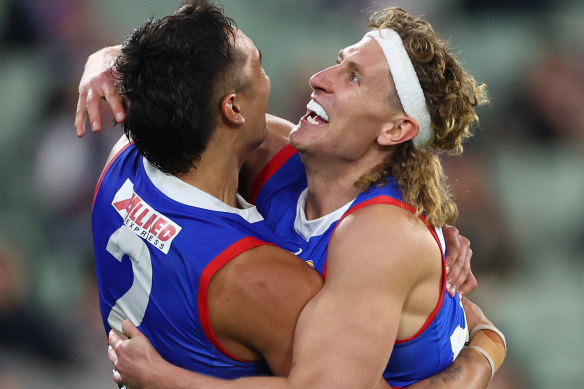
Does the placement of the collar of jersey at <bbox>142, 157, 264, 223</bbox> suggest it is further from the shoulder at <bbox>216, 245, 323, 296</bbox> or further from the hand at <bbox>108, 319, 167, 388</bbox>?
the hand at <bbox>108, 319, 167, 388</bbox>

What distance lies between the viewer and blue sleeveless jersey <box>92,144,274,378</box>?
2812mm

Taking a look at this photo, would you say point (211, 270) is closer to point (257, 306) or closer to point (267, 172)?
point (257, 306)

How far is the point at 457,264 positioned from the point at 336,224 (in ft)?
2.12

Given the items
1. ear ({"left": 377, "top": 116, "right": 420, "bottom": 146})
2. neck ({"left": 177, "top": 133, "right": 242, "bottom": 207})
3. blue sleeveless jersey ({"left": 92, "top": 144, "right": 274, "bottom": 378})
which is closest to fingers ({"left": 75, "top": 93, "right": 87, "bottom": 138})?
blue sleeveless jersey ({"left": 92, "top": 144, "right": 274, "bottom": 378})

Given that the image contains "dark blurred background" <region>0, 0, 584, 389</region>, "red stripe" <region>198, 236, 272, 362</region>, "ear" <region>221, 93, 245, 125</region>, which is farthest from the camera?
"dark blurred background" <region>0, 0, 584, 389</region>

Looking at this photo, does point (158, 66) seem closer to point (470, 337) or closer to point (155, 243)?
point (155, 243)

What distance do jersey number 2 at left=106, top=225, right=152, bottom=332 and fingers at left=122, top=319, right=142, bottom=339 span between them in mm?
31

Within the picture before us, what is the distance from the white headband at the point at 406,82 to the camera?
10.7ft

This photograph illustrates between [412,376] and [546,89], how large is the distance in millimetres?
3503

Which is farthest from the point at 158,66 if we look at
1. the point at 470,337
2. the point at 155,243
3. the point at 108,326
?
the point at 470,337

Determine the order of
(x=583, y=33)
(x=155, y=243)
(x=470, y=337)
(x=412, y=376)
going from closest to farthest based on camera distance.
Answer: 1. (x=155, y=243)
2. (x=412, y=376)
3. (x=470, y=337)
4. (x=583, y=33)

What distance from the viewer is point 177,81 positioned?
9.58 feet

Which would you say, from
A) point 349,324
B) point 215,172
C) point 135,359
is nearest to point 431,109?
point 215,172

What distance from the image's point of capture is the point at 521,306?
5.69m
